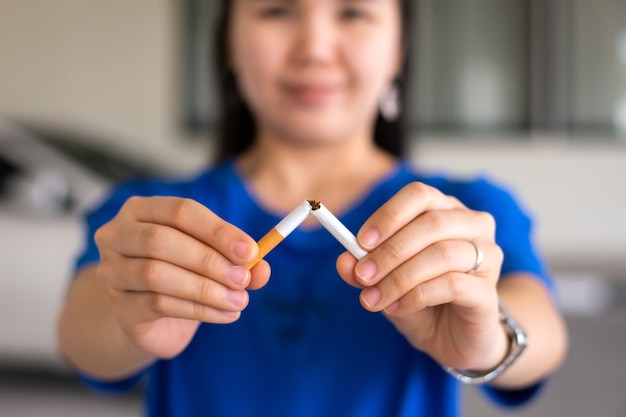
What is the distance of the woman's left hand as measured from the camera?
0.48 metres

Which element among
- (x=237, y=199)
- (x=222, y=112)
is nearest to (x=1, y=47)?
(x=222, y=112)

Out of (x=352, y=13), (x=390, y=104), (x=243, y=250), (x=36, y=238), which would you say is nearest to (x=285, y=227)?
(x=243, y=250)

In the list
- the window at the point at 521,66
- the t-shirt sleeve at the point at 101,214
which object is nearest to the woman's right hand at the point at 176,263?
the t-shirt sleeve at the point at 101,214

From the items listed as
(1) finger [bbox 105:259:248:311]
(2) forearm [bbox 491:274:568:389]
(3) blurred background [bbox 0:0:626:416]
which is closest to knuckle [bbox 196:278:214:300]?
(1) finger [bbox 105:259:248:311]

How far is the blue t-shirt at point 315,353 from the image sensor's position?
697 mm

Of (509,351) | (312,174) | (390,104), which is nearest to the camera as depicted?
(509,351)

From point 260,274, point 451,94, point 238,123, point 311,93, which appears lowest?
point 260,274

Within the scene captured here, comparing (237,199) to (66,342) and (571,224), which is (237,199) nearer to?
(66,342)

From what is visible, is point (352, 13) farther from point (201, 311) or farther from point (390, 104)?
point (201, 311)

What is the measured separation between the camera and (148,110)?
10.4 ft

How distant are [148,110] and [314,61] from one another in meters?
2.59

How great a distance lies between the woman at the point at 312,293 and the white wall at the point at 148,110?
2.14 m

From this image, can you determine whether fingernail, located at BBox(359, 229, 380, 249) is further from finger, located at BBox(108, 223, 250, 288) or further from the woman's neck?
the woman's neck

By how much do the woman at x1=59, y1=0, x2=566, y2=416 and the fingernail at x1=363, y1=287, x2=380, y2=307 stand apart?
0.28 ft
